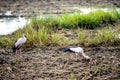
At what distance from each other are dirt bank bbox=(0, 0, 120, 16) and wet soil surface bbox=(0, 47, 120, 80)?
536 centimetres

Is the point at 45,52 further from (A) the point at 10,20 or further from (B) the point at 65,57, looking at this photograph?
(A) the point at 10,20

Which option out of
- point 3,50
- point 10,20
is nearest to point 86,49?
point 3,50

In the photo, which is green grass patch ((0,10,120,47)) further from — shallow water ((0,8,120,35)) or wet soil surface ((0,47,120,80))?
shallow water ((0,8,120,35))

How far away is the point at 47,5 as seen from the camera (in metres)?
14.4

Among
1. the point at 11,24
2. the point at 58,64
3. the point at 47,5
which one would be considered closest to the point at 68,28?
the point at 11,24

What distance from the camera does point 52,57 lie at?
687 centimetres

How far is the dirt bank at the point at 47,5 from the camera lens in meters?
13.1

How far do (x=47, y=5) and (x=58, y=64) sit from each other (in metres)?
8.23

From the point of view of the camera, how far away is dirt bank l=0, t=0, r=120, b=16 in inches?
516

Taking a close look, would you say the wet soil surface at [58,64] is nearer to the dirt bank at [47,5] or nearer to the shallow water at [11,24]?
the shallow water at [11,24]

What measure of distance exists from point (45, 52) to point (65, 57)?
2.03ft

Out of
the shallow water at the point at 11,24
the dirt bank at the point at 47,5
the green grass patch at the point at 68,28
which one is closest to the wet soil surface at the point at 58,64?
the green grass patch at the point at 68,28

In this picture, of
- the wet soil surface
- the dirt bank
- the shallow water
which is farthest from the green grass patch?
the dirt bank

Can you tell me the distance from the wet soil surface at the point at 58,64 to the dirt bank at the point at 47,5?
5357mm
